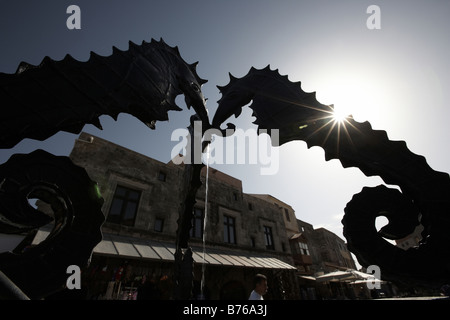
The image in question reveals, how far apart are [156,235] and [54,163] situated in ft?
32.7

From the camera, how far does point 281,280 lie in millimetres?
13445

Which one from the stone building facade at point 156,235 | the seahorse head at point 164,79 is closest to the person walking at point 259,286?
the stone building facade at point 156,235

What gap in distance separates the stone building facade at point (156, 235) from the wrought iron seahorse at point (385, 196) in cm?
525

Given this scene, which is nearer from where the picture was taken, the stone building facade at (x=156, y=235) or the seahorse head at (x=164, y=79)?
the seahorse head at (x=164, y=79)

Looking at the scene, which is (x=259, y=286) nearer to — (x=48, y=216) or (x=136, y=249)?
(x=48, y=216)

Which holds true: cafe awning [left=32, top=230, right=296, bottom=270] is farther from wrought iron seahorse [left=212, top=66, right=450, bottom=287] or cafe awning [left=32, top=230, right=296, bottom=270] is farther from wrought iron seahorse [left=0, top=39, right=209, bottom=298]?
wrought iron seahorse [left=212, top=66, right=450, bottom=287]

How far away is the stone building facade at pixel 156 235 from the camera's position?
7750 millimetres

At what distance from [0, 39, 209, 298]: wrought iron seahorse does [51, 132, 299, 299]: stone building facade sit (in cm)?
519

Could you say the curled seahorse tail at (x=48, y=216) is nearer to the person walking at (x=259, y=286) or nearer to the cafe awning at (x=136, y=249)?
the person walking at (x=259, y=286)

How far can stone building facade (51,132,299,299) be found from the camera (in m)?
7.75

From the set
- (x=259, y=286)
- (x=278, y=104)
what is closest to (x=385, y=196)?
(x=278, y=104)

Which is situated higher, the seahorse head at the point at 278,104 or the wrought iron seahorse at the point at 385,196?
the seahorse head at the point at 278,104
